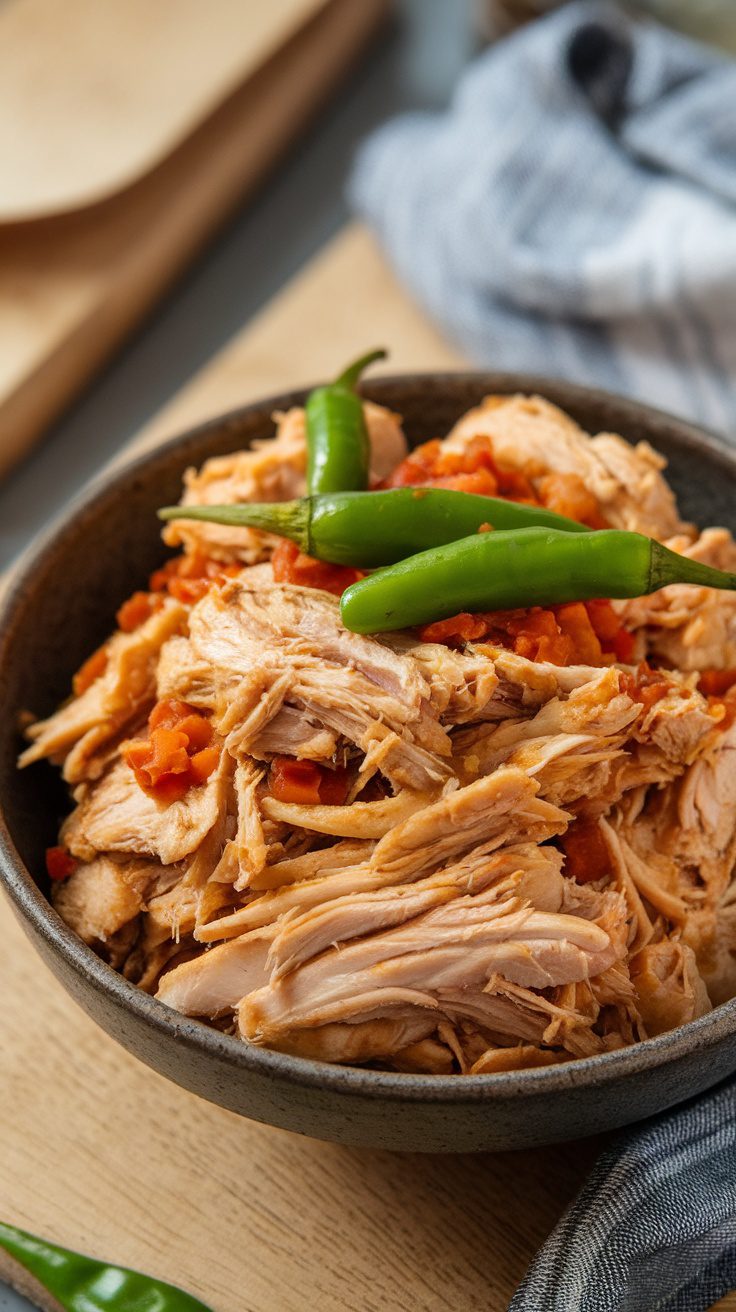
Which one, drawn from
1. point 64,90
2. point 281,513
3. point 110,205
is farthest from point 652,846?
point 64,90

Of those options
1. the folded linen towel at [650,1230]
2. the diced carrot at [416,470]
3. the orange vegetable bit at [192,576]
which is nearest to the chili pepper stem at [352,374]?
the diced carrot at [416,470]

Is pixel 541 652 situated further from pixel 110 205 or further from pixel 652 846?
pixel 110 205

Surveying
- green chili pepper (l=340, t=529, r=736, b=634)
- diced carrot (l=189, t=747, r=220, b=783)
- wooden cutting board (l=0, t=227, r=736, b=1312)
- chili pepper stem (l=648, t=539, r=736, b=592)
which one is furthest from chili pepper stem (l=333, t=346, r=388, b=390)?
wooden cutting board (l=0, t=227, r=736, b=1312)

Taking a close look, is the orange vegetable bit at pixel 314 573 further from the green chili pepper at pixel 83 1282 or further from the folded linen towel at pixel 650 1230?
the green chili pepper at pixel 83 1282

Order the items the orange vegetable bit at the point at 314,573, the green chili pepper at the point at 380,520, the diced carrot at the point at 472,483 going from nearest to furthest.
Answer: the green chili pepper at the point at 380,520 → the orange vegetable bit at the point at 314,573 → the diced carrot at the point at 472,483

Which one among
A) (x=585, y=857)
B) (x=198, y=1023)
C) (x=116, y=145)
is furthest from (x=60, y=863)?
(x=116, y=145)

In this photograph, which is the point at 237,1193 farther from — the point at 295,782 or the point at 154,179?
the point at 154,179
